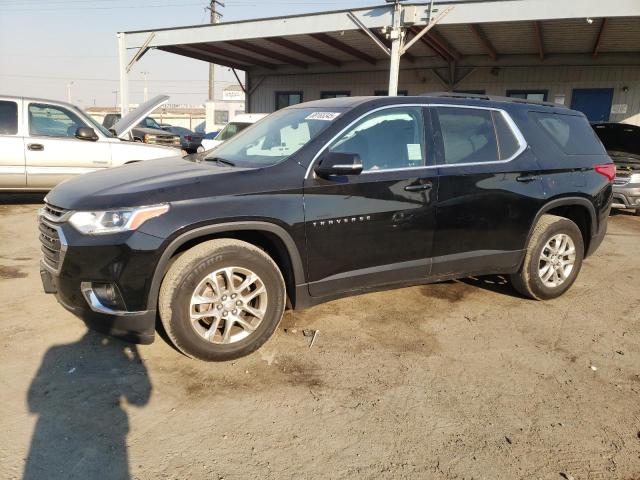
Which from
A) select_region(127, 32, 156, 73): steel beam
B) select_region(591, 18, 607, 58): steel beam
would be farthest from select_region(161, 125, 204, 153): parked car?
select_region(591, 18, 607, 58): steel beam

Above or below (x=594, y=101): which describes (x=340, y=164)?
below

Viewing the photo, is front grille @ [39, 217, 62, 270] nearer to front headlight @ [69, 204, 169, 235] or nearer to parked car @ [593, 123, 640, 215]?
front headlight @ [69, 204, 169, 235]

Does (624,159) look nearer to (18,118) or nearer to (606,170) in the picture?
(606,170)

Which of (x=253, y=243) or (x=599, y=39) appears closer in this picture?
(x=253, y=243)

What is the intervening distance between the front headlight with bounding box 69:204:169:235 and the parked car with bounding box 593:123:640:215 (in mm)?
8174

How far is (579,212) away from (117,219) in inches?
160

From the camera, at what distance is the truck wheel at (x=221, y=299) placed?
9.29 feet

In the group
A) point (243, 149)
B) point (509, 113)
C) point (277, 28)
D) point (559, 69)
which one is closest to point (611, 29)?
point (559, 69)

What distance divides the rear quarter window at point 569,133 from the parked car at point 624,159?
4.34 meters

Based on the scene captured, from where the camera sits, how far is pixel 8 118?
23.0 ft

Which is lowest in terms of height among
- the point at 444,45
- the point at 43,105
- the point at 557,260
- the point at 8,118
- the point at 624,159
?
the point at 557,260

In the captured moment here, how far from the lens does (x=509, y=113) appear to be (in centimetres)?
403

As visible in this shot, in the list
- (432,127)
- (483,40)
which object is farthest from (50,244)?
(483,40)

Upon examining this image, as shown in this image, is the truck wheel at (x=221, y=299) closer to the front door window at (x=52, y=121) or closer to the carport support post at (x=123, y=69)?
the front door window at (x=52, y=121)
